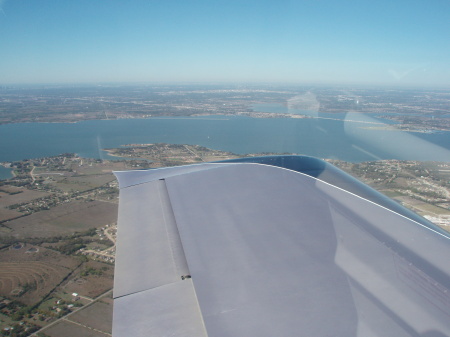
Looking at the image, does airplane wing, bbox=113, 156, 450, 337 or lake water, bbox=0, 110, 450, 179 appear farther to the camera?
lake water, bbox=0, 110, 450, 179

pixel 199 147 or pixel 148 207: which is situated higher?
pixel 148 207

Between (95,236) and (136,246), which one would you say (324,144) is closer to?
(95,236)

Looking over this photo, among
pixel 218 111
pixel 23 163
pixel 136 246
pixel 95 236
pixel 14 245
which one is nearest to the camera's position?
pixel 136 246

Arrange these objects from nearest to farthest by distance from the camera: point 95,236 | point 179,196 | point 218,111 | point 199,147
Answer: point 179,196, point 95,236, point 199,147, point 218,111

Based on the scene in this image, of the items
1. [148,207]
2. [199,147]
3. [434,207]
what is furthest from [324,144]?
[148,207]

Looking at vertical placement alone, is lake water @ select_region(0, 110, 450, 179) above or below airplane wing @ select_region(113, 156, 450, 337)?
below
